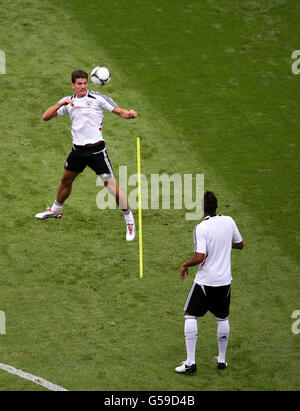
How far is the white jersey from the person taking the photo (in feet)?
A: 37.3

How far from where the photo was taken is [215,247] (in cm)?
920

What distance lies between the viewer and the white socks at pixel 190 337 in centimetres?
927

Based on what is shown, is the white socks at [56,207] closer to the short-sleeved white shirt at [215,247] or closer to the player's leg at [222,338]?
the short-sleeved white shirt at [215,247]

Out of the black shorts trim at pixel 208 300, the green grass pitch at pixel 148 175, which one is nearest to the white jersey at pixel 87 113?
the green grass pitch at pixel 148 175

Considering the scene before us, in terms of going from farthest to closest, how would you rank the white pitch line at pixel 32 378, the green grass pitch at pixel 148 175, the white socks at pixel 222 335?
the green grass pitch at pixel 148 175 → the white socks at pixel 222 335 → the white pitch line at pixel 32 378

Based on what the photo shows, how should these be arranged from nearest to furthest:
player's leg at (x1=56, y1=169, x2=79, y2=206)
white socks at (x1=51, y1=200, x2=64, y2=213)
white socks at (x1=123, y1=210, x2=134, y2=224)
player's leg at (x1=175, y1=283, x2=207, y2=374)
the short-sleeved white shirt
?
the short-sleeved white shirt → player's leg at (x1=175, y1=283, x2=207, y2=374) → player's leg at (x1=56, y1=169, x2=79, y2=206) → white socks at (x1=123, y1=210, x2=134, y2=224) → white socks at (x1=51, y1=200, x2=64, y2=213)

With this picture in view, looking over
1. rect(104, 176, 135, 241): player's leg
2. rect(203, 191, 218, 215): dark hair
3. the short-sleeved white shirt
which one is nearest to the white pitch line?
the short-sleeved white shirt

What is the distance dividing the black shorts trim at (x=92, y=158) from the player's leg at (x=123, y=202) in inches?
6.8

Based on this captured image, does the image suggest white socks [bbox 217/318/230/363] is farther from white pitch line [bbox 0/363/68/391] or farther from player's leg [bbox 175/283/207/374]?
white pitch line [bbox 0/363/68/391]

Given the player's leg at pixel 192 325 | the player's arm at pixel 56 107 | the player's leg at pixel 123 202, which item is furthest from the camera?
the player's leg at pixel 123 202

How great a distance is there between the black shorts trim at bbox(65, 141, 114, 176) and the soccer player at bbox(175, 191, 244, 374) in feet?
9.22

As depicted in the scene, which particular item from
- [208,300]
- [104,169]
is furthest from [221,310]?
[104,169]

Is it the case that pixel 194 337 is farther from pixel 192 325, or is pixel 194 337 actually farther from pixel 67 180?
pixel 67 180
